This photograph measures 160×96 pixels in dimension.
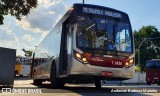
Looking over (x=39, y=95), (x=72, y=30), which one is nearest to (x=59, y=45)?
(x=72, y=30)

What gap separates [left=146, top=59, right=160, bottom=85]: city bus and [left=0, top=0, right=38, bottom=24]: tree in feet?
69.3

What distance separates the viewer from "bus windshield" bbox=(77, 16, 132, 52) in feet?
43.2

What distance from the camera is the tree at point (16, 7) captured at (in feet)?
44.9

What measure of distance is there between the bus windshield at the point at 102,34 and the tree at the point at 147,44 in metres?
63.9

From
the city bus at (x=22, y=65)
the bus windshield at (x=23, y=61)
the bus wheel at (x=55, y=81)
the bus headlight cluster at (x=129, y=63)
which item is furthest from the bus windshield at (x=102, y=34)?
the bus windshield at (x=23, y=61)

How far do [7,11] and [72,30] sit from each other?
298cm

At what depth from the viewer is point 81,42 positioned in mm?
13094

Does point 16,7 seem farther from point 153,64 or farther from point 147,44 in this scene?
point 147,44

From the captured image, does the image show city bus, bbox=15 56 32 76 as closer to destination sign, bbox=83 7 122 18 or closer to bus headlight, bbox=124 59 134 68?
destination sign, bbox=83 7 122 18

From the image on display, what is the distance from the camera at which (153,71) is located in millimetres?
33281

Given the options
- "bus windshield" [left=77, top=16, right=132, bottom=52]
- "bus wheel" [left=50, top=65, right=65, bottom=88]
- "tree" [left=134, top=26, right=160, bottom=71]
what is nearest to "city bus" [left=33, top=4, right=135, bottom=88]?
"bus windshield" [left=77, top=16, right=132, bottom=52]

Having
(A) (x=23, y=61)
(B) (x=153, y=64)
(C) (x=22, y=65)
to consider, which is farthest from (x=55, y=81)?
(A) (x=23, y=61)

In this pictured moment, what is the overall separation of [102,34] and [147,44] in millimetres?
67751

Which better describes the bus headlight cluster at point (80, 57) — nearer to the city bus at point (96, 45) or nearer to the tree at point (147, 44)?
the city bus at point (96, 45)
